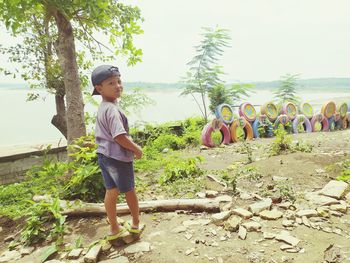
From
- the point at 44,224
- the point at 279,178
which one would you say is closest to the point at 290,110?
the point at 279,178

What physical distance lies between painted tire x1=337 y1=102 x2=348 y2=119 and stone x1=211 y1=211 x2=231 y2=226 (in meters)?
12.4

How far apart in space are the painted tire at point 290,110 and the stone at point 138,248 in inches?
367

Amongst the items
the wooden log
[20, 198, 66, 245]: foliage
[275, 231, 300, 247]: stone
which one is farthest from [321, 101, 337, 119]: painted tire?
[20, 198, 66, 245]: foliage

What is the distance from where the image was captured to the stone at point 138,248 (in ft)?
8.21

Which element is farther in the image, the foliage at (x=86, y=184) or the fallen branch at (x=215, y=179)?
the fallen branch at (x=215, y=179)

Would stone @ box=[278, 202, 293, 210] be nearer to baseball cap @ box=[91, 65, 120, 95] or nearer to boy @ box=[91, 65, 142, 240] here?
boy @ box=[91, 65, 142, 240]

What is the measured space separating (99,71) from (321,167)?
13.6 ft

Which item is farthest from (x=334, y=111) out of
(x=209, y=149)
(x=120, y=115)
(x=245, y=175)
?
(x=120, y=115)

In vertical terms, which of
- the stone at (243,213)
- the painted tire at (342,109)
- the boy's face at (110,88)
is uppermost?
the boy's face at (110,88)

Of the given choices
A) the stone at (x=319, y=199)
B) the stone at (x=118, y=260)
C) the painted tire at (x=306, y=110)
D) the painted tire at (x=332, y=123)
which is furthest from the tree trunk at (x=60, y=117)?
the painted tire at (x=332, y=123)

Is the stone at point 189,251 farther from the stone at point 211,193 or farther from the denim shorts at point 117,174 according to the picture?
the stone at point 211,193

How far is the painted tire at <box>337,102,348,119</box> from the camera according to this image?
12891 millimetres

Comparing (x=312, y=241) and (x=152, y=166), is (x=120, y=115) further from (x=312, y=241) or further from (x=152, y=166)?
(x=152, y=166)

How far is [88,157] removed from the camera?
3658 millimetres
